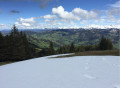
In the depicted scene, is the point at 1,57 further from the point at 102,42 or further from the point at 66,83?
the point at 102,42

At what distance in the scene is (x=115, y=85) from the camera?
3703mm

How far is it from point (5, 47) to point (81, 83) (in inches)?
1400

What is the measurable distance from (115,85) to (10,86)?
12.1ft

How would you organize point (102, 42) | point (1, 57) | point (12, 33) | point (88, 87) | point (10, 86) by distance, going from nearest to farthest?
point (88, 87) → point (10, 86) → point (1, 57) → point (12, 33) → point (102, 42)

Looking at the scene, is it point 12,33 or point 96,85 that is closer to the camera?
point 96,85

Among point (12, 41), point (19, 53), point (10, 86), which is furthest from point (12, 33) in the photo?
point (10, 86)

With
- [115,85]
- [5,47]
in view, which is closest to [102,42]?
[5,47]

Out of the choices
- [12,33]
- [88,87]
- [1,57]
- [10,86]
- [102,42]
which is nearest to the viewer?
[88,87]

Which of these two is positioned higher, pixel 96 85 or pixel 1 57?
pixel 96 85

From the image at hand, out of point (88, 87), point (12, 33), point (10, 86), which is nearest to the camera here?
point (88, 87)

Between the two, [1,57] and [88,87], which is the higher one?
[88,87]

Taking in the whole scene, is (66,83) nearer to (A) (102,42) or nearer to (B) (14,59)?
(B) (14,59)

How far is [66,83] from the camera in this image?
4.07m

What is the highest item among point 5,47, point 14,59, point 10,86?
point 10,86
